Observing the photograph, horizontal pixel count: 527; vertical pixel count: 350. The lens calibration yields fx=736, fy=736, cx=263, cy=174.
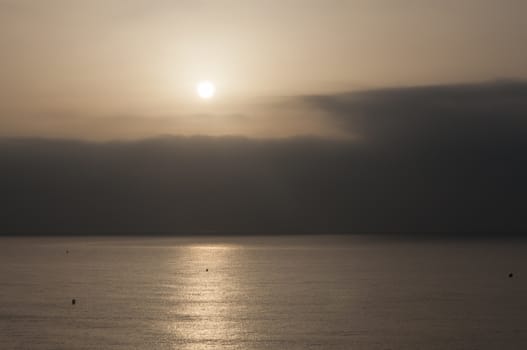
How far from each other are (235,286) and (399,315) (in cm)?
5535

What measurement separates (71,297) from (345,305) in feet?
155

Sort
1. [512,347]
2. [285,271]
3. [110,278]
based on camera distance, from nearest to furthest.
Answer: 1. [512,347]
2. [110,278]
3. [285,271]

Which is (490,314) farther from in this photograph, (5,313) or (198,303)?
(5,313)

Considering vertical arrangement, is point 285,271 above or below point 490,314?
below

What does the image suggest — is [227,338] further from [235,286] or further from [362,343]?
[235,286]

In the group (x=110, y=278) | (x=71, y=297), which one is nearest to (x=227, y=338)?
(x=71, y=297)

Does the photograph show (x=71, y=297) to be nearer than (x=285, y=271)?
Yes

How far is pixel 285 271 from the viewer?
196 meters

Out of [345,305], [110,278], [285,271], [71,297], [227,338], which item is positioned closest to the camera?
[227,338]

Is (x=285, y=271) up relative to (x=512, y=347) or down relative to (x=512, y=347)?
down

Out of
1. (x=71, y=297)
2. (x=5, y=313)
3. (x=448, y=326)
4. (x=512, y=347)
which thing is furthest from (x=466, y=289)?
(x=5, y=313)

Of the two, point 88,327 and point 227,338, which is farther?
point 88,327

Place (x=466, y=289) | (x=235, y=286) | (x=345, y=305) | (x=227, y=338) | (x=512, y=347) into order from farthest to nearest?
(x=235, y=286) → (x=466, y=289) → (x=345, y=305) → (x=227, y=338) → (x=512, y=347)

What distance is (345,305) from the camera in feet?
366
